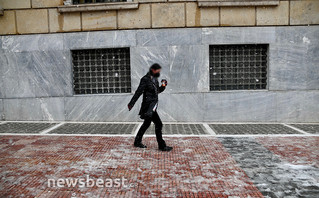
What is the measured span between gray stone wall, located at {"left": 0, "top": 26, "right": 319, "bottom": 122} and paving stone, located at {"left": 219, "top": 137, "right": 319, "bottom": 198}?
3138mm

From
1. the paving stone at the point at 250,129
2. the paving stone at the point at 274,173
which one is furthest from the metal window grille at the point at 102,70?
the paving stone at the point at 274,173

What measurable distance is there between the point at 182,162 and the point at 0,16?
797 centimetres

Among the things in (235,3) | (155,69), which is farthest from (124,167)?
(235,3)

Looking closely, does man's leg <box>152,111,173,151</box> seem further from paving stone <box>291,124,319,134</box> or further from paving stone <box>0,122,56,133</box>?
paving stone <box>291,124,319,134</box>

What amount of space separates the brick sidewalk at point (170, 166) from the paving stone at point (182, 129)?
0.56 m

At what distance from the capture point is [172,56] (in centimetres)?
831

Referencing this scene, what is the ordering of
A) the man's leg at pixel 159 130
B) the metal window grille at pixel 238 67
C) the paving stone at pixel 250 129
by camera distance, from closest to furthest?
the man's leg at pixel 159 130
the paving stone at pixel 250 129
the metal window grille at pixel 238 67

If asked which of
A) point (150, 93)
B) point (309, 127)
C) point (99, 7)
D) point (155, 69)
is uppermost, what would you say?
point (99, 7)

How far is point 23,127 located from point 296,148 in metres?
7.20

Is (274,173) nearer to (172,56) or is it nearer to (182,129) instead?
(182,129)

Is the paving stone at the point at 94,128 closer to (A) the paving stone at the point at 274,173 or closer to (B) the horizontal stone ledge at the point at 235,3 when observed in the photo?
(A) the paving stone at the point at 274,173

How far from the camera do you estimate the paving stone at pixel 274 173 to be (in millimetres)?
3370

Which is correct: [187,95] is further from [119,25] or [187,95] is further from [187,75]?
[119,25]

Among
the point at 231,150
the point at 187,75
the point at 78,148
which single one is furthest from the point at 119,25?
the point at 231,150
